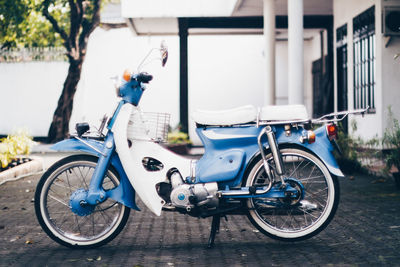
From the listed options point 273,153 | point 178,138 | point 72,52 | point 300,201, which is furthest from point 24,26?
point 300,201

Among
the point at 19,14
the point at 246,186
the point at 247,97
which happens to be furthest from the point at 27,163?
the point at 247,97

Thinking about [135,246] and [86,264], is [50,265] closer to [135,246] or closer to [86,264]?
[86,264]

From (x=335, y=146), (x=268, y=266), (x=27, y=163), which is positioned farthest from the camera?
(x=27, y=163)

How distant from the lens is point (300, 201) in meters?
4.75

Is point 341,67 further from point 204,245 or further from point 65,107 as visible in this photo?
point 204,245

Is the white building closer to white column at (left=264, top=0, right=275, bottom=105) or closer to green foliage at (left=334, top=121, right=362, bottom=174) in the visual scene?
white column at (left=264, top=0, right=275, bottom=105)

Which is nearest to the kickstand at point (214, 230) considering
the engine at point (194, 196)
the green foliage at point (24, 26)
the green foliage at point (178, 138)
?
the engine at point (194, 196)

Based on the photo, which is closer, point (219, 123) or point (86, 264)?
point (86, 264)

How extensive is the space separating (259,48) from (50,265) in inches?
636

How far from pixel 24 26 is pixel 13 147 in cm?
732

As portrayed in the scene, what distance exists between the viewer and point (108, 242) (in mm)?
4836

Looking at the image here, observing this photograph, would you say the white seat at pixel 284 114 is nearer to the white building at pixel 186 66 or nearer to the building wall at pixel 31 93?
the white building at pixel 186 66

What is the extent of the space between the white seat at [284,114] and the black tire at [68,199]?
1.27m

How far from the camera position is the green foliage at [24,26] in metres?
15.2
